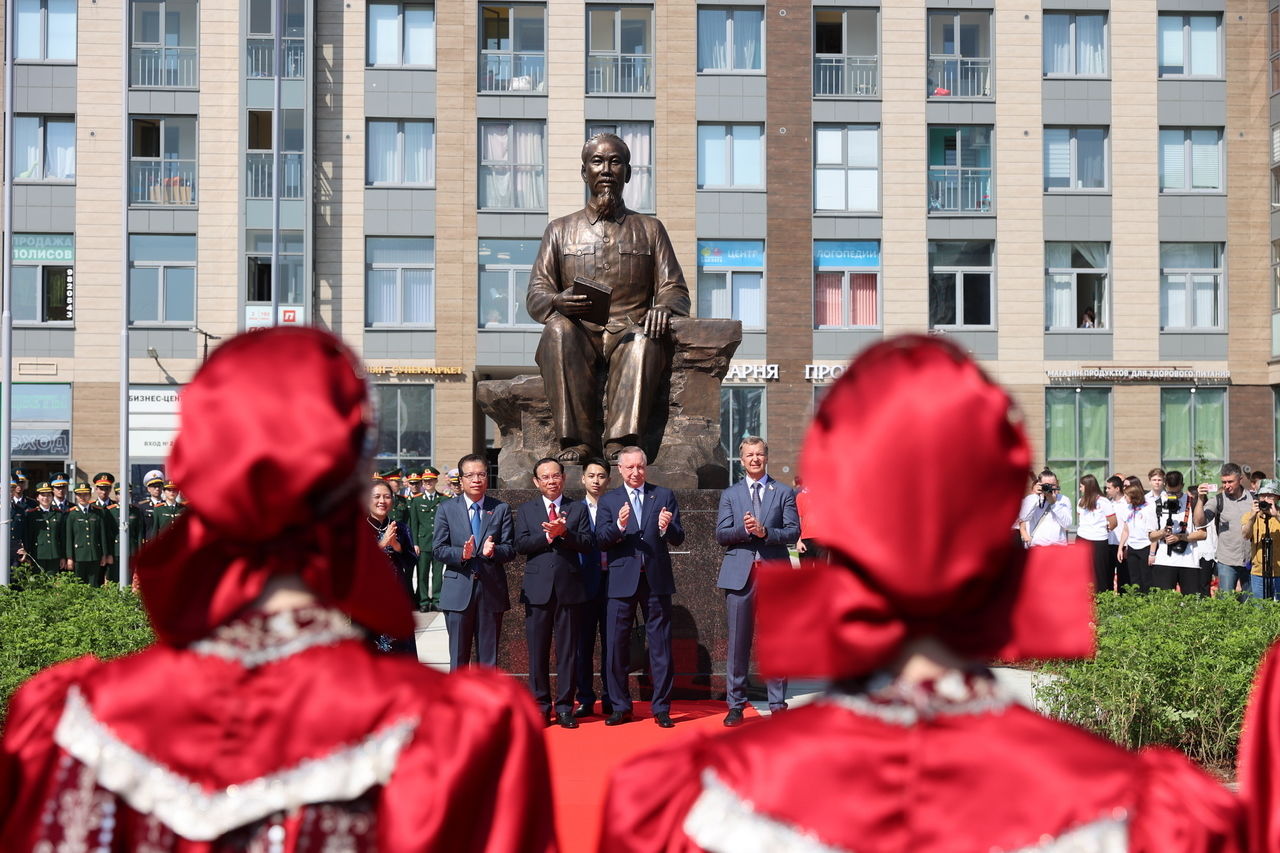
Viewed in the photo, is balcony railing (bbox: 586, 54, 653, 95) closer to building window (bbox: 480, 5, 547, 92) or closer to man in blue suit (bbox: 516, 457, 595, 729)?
building window (bbox: 480, 5, 547, 92)

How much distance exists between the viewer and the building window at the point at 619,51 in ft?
99.0

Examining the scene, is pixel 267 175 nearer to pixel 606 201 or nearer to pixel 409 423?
pixel 409 423

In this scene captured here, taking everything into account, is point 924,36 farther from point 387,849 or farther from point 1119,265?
point 387,849

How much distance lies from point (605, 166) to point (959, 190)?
70.4ft

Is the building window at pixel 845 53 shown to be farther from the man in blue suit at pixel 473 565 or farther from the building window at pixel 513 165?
the man in blue suit at pixel 473 565

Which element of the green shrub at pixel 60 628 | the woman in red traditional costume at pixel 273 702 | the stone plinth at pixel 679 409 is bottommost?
the green shrub at pixel 60 628

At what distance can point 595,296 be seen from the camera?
33.3ft

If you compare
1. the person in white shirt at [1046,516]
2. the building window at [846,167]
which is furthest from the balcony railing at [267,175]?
the person in white shirt at [1046,516]

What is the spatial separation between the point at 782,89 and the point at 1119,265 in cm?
799

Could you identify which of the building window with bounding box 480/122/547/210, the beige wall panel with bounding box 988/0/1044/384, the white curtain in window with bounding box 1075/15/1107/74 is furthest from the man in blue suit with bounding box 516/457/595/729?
the white curtain in window with bounding box 1075/15/1107/74

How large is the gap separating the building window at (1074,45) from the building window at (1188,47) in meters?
1.30

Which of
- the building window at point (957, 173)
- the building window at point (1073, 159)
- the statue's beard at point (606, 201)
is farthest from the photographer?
the building window at point (1073, 159)

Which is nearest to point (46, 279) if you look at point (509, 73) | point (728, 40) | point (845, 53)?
point (509, 73)

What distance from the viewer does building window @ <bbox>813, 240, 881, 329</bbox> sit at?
30578 mm
